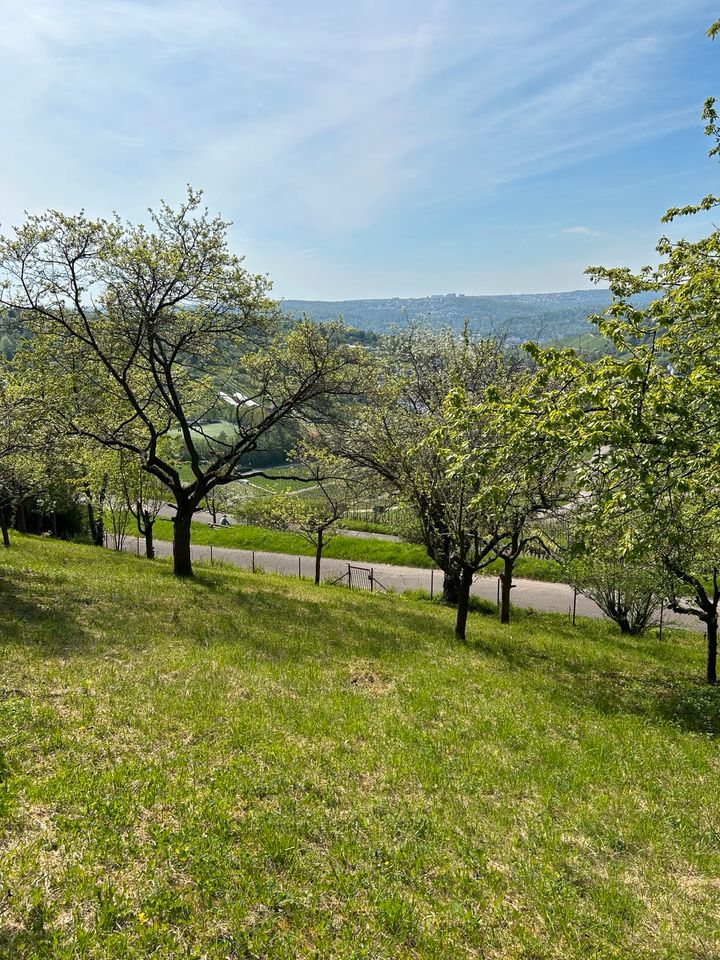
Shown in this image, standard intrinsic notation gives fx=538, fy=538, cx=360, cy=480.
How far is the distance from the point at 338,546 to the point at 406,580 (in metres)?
8.39

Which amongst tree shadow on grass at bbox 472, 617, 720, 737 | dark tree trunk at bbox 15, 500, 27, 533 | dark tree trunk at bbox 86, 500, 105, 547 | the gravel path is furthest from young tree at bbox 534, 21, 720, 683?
dark tree trunk at bbox 15, 500, 27, 533

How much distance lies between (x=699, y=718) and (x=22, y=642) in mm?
12043

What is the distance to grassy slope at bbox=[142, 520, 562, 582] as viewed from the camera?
31906mm

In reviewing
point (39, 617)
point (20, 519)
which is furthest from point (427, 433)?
point (20, 519)

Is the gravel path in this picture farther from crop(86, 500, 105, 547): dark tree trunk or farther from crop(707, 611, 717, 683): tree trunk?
crop(707, 611, 717, 683): tree trunk

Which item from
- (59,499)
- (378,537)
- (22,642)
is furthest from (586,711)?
(378,537)

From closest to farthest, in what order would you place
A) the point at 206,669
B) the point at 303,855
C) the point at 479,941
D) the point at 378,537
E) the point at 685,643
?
the point at 479,941, the point at 303,855, the point at 206,669, the point at 685,643, the point at 378,537

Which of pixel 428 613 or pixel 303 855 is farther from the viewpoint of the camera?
pixel 428 613

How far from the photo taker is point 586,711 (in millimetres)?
9297

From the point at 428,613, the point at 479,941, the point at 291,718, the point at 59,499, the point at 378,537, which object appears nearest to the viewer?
the point at 479,941

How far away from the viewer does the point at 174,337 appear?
16109mm

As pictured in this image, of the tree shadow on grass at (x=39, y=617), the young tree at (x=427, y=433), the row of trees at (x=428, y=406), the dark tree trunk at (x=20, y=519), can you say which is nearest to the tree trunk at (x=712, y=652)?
the row of trees at (x=428, y=406)

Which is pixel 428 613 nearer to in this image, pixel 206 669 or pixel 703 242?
pixel 206 669

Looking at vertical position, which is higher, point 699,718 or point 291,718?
point 291,718
